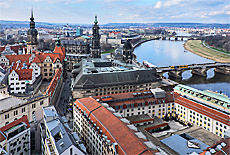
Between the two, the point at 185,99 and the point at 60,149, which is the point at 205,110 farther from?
the point at 60,149

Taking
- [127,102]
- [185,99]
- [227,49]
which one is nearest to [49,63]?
[127,102]

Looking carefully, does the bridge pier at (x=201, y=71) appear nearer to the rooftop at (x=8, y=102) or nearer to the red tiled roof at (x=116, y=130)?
the red tiled roof at (x=116, y=130)

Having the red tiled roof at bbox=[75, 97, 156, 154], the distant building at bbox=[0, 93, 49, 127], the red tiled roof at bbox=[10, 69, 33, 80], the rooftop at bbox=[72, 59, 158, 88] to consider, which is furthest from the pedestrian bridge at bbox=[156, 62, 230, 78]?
the distant building at bbox=[0, 93, 49, 127]

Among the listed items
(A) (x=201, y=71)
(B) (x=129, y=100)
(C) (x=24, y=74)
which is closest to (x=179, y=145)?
(B) (x=129, y=100)

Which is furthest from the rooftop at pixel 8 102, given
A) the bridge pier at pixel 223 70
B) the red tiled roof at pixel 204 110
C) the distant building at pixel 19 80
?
the bridge pier at pixel 223 70

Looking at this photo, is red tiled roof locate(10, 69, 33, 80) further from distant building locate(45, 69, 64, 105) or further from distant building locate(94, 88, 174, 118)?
distant building locate(94, 88, 174, 118)

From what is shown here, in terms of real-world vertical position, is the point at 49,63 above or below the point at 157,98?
above
